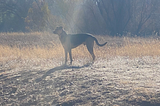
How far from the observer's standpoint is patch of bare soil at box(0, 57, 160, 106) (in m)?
3.76

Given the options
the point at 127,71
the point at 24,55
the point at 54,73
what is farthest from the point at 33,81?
the point at 24,55

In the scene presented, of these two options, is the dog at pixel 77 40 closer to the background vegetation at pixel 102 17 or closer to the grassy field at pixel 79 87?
the grassy field at pixel 79 87

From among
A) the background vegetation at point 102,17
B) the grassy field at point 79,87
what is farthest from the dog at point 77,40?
the background vegetation at point 102,17

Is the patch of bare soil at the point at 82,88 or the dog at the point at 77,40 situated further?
the dog at the point at 77,40

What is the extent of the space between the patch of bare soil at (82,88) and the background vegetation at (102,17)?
15.4 metres

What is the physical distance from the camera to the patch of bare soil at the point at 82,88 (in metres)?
3.76

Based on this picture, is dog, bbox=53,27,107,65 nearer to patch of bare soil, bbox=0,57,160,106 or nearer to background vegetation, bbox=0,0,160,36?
patch of bare soil, bbox=0,57,160,106

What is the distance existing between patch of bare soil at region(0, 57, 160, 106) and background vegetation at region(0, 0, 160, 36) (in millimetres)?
15403

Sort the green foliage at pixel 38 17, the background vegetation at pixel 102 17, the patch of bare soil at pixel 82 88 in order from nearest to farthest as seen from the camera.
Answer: the patch of bare soil at pixel 82 88
the green foliage at pixel 38 17
the background vegetation at pixel 102 17

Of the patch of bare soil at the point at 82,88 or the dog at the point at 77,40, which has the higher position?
the dog at the point at 77,40

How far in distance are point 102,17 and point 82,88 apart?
64.4 feet

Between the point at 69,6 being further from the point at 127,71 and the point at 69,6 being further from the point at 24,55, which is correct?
the point at 127,71

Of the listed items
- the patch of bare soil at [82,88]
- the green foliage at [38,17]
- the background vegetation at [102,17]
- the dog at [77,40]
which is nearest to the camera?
the patch of bare soil at [82,88]

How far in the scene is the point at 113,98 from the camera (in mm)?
3791
